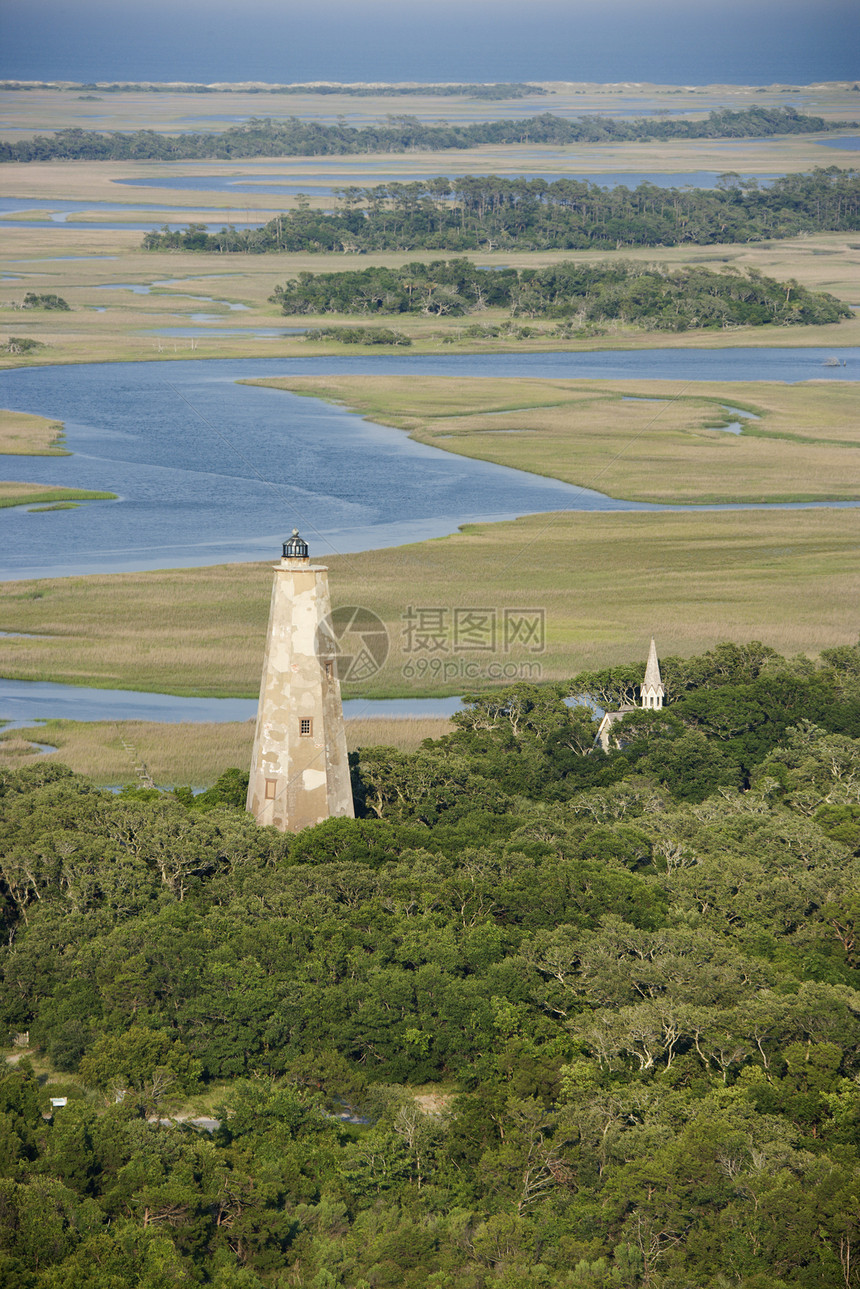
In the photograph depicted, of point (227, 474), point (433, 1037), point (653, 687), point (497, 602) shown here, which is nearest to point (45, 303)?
point (227, 474)

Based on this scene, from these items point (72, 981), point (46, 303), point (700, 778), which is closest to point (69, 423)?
point (46, 303)

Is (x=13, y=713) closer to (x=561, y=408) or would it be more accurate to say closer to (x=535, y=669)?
(x=535, y=669)

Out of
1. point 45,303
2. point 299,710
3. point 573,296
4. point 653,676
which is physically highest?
point 573,296

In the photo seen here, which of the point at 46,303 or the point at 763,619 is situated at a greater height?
Result: the point at 46,303

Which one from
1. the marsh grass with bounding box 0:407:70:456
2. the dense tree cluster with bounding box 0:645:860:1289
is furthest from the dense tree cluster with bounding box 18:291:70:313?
the dense tree cluster with bounding box 0:645:860:1289

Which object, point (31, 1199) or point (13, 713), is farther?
point (13, 713)

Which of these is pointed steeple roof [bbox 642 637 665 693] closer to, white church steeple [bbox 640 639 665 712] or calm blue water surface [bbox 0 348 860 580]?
white church steeple [bbox 640 639 665 712]

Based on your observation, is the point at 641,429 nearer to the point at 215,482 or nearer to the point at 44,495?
the point at 215,482
